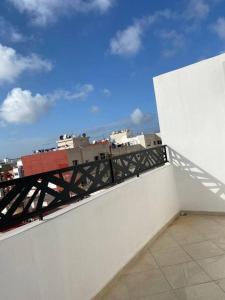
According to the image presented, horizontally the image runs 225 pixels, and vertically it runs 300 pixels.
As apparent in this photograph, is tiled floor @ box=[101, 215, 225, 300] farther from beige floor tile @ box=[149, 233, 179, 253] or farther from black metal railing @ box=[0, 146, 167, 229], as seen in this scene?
black metal railing @ box=[0, 146, 167, 229]

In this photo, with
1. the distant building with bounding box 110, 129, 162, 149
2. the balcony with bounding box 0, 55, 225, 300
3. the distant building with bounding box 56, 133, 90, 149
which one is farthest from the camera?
the distant building with bounding box 56, 133, 90, 149

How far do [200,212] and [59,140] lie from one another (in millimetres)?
29857

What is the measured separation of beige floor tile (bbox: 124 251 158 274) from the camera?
378 centimetres

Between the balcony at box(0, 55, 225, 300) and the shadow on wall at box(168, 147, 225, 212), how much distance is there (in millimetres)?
21

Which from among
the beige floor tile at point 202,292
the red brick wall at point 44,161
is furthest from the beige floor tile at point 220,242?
the red brick wall at point 44,161

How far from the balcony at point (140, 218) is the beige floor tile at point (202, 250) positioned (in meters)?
0.01

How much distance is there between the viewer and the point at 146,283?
340 cm

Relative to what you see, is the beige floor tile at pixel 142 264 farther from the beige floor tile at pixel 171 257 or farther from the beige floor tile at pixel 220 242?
the beige floor tile at pixel 220 242

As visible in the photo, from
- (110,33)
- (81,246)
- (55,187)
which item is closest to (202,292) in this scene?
(81,246)


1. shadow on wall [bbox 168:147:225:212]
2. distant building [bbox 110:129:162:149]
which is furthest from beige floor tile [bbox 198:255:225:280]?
distant building [bbox 110:129:162:149]

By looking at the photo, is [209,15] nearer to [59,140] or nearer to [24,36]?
[24,36]

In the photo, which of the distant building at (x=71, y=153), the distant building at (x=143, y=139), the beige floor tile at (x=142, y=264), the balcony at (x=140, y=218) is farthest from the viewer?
the distant building at (x=143, y=139)

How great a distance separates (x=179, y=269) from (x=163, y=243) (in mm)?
967

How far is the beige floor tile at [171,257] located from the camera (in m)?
3.87
